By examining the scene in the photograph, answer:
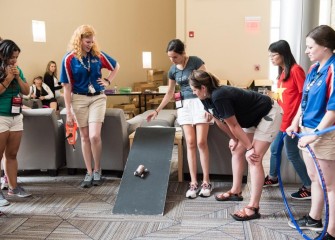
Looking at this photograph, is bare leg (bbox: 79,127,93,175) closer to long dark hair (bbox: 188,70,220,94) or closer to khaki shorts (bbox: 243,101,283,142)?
long dark hair (bbox: 188,70,220,94)

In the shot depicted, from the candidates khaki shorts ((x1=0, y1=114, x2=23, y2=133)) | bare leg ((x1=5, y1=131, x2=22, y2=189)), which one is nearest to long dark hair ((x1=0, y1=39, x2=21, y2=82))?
khaki shorts ((x1=0, y1=114, x2=23, y2=133))

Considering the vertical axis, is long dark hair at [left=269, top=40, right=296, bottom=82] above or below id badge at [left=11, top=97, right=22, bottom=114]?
above

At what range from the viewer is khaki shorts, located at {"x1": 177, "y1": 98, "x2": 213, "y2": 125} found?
3.28m

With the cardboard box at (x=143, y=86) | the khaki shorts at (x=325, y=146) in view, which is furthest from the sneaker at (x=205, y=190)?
the cardboard box at (x=143, y=86)

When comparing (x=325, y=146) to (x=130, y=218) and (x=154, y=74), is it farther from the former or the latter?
(x=154, y=74)

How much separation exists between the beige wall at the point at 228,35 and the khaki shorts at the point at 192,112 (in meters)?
4.72

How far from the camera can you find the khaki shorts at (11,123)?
3043 millimetres

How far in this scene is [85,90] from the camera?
3529 mm

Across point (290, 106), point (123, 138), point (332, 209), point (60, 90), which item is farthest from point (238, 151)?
point (60, 90)

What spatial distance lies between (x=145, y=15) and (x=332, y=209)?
24.9ft

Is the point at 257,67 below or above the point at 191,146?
above

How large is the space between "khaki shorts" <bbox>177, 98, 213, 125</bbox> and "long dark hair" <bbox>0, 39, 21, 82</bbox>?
1.53 meters

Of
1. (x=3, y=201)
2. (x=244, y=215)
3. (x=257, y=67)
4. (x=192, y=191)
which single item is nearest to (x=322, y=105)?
(x=244, y=215)

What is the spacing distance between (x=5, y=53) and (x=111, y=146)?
1.45 meters
